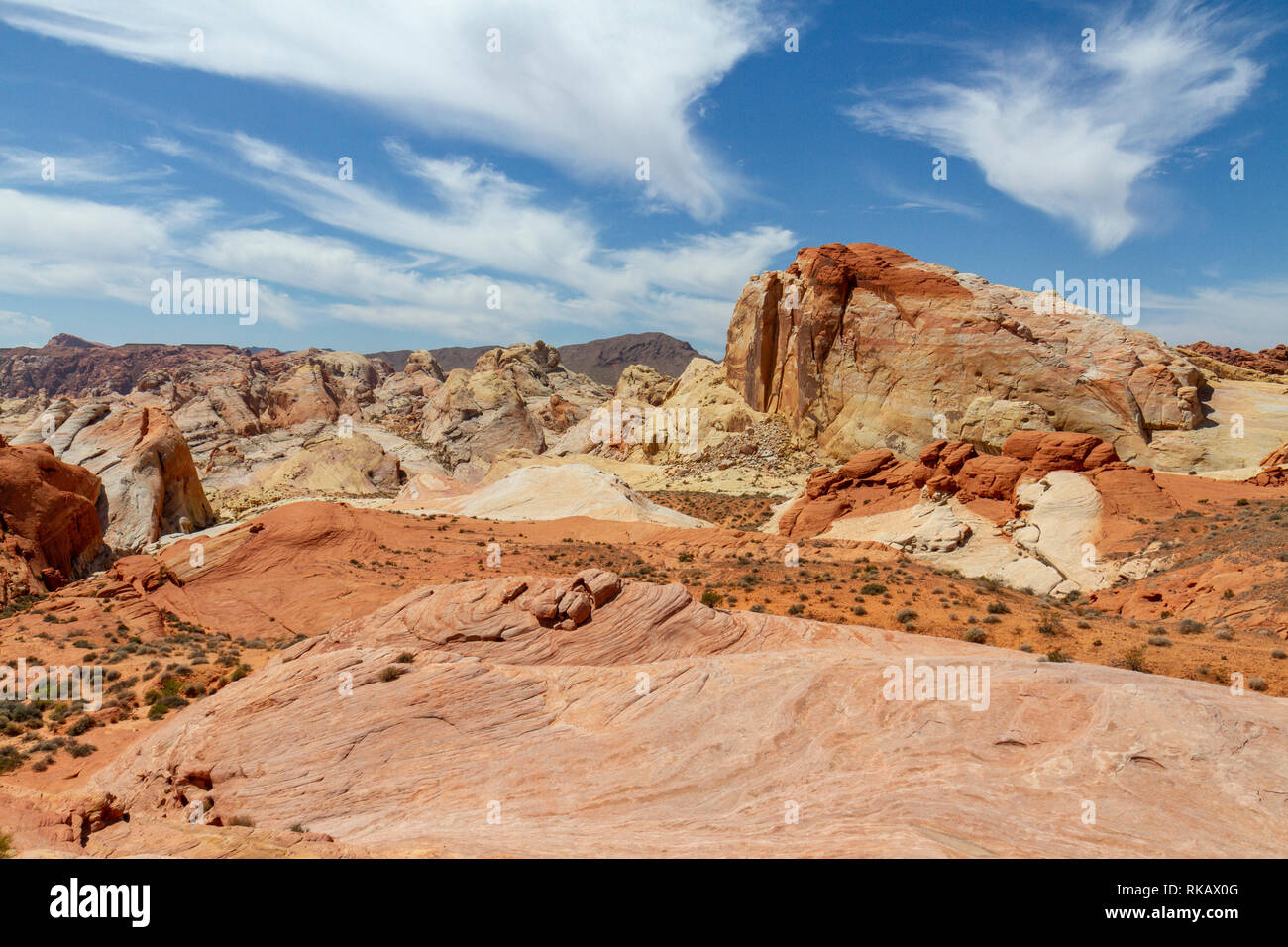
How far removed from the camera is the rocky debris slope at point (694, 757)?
646cm

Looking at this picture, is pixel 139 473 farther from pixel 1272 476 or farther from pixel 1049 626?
pixel 1272 476

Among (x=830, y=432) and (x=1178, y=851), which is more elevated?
(x=830, y=432)

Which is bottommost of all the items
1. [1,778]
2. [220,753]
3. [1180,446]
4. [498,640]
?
[1,778]

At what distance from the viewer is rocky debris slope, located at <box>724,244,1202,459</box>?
42.4 metres

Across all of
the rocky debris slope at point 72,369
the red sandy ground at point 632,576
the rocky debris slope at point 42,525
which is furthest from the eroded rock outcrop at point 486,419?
the rocky debris slope at point 72,369

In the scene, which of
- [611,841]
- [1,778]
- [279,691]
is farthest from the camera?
[1,778]

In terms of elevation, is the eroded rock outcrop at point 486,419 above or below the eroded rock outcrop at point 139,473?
above

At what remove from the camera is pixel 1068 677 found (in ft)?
29.8

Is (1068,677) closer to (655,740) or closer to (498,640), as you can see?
(655,740)

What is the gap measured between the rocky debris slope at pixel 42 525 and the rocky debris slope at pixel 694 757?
765 inches

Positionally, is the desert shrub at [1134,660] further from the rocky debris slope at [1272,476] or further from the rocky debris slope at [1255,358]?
the rocky debris slope at [1255,358]

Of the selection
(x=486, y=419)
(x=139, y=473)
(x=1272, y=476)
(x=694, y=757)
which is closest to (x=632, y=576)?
(x=694, y=757)

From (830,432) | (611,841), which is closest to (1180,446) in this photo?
(830,432)

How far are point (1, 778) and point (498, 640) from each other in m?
8.58
